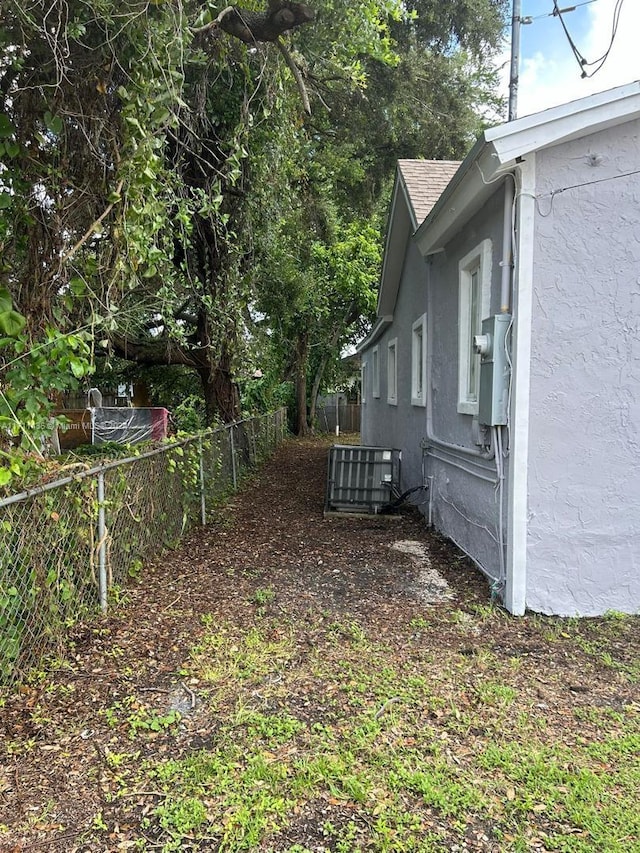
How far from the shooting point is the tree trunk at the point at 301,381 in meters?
21.0

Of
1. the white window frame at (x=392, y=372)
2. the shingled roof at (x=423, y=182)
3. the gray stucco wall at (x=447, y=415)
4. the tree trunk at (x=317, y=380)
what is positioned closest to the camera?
the gray stucco wall at (x=447, y=415)

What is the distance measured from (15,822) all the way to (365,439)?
15.0 metres

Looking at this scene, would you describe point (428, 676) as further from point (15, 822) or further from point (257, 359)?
point (257, 359)

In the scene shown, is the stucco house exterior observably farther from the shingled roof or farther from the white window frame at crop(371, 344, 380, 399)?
the white window frame at crop(371, 344, 380, 399)

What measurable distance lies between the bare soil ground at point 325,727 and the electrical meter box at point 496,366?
1672 millimetres

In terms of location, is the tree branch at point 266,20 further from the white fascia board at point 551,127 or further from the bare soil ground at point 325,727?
the bare soil ground at point 325,727

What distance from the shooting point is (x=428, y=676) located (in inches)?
136

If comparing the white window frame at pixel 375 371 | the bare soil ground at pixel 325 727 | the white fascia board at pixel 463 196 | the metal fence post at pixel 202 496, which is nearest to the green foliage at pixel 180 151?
the metal fence post at pixel 202 496

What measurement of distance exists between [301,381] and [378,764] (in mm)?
19511

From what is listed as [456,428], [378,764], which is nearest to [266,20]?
[456,428]

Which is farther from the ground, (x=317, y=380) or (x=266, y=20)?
(x=266, y=20)

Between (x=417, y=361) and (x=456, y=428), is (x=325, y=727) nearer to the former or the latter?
(x=456, y=428)

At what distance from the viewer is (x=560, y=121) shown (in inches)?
159

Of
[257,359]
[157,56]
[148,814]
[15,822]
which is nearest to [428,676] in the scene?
[148,814]
